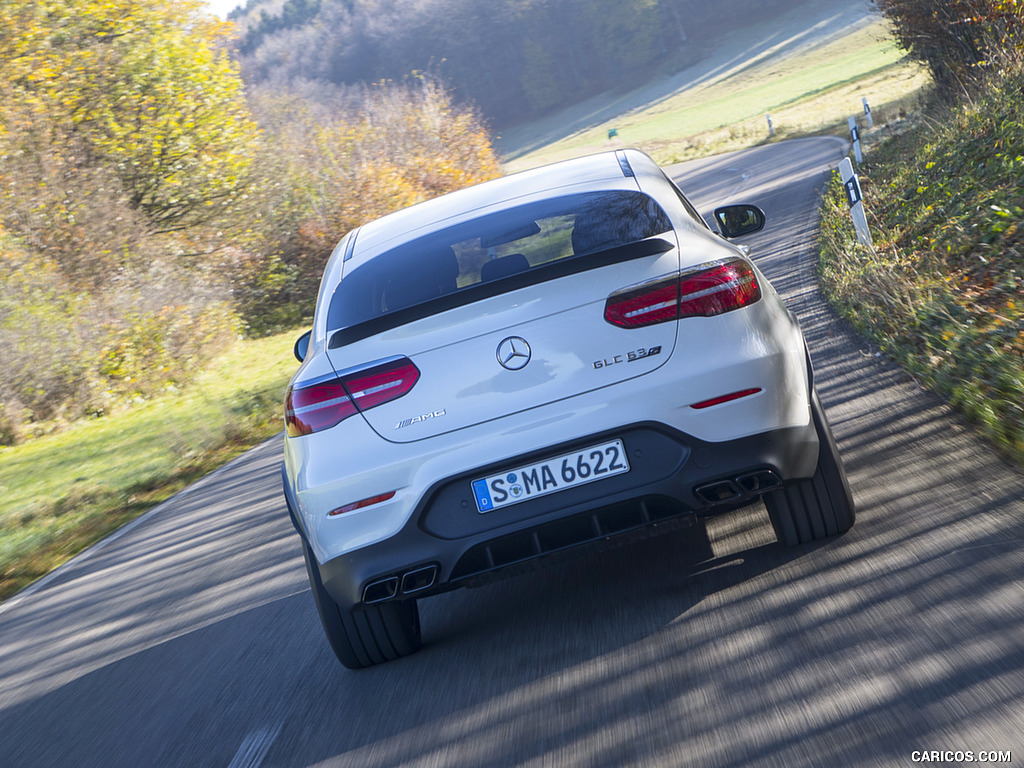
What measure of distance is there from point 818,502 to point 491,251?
5.56 ft

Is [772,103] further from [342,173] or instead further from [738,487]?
[738,487]

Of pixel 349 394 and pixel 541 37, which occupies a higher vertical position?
pixel 349 394

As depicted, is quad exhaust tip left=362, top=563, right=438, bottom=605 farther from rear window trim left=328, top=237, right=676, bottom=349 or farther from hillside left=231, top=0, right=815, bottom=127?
hillside left=231, top=0, right=815, bottom=127

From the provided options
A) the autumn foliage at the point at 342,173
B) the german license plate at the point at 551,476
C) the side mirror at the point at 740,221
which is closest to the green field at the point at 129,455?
the autumn foliage at the point at 342,173

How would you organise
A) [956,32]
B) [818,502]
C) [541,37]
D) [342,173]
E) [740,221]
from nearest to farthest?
[818,502], [740,221], [956,32], [342,173], [541,37]

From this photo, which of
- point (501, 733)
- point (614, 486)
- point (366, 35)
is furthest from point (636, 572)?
point (366, 35)

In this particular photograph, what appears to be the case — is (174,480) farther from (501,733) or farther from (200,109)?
(200,109)

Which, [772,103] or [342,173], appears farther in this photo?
[772,103]

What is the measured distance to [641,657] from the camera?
137 inches

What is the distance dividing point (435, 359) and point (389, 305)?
60 cm

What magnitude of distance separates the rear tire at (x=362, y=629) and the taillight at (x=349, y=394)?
63 centimetres

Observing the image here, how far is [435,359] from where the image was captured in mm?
3492

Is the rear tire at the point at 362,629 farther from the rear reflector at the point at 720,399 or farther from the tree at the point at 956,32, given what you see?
the tree at the point at 956,32

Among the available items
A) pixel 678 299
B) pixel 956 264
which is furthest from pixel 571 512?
pixel 956 264
